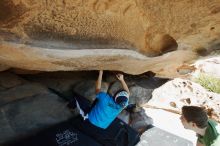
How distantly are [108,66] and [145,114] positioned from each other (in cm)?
168

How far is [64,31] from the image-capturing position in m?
2.12

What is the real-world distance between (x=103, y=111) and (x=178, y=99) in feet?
5.71

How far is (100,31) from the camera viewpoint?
2270 millimetres

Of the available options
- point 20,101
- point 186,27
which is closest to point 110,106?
point 20,101

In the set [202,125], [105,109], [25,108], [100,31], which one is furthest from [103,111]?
[100,31]

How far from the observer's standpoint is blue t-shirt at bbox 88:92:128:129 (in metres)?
3.40

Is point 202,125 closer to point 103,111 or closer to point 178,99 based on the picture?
point 103,111

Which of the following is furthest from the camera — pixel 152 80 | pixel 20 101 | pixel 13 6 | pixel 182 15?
pixel 152 80

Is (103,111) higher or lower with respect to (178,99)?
higher

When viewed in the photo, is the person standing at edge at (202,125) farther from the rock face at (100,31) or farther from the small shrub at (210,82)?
the small shrub at (210,82)

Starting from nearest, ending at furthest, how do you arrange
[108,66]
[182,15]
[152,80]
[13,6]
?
[13,6] → [182,15] → [108,66] → [152,80]

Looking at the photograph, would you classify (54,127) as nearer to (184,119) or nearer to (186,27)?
(184,119)

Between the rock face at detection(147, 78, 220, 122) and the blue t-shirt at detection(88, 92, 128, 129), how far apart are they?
4.58 ft

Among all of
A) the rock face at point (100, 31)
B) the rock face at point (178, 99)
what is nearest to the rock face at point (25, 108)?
the rock face at point (100, 31)
